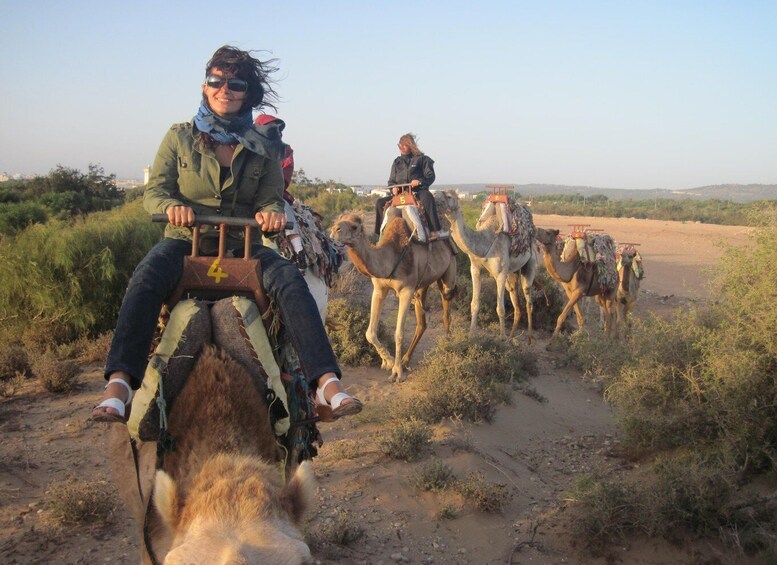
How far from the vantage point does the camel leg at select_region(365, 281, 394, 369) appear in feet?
29.9

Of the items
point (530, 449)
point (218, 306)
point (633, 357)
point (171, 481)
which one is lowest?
point (530, 449)

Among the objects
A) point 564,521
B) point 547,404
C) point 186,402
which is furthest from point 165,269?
point 547,404

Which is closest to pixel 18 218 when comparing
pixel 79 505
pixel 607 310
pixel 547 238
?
pixel 79 505

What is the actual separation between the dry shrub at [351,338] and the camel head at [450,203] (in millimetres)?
2577

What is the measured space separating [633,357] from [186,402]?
510cm

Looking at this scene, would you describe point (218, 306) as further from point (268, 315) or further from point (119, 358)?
point (119, 358)

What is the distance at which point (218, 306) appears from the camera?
304cm

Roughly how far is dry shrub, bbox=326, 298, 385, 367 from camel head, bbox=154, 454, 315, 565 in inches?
291

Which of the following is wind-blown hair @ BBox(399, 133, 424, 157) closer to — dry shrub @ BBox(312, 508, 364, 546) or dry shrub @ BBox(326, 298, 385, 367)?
dry shrub @ BBox(326, 298, 385, 367)

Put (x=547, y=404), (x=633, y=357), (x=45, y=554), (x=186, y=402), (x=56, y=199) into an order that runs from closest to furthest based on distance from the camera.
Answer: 1. (x=186, y=402)
2. (x=45, y=554)
3. (x=633, y=357)
4. (x=547, y=404)
5. (x=56, y=199)

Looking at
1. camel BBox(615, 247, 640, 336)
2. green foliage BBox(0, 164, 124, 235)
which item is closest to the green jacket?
camel BBox(615, 247, 640, 336)

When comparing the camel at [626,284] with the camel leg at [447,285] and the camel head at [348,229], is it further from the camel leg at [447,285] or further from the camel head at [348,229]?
the camel head at [348,229]

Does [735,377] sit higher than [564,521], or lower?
higher

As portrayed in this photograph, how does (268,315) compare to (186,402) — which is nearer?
(186,402)
